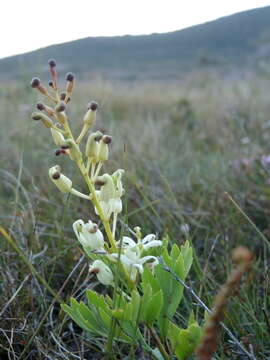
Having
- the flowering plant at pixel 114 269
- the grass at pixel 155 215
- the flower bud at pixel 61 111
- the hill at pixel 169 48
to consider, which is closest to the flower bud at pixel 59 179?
the flowering plant at pixel 114 269

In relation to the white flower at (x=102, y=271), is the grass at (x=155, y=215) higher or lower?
lower

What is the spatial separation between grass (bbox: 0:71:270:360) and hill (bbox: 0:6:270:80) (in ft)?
107

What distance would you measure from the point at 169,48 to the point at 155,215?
44824 mm

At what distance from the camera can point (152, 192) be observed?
2428mm

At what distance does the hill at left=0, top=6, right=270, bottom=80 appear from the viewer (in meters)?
37.0

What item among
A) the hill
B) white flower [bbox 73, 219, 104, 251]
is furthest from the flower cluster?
the hill

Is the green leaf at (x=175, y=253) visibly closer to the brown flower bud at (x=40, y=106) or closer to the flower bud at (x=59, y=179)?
the flower bud at (x=59, y=179)

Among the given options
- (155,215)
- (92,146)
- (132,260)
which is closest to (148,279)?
(132,260)

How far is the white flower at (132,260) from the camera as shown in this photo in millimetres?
935

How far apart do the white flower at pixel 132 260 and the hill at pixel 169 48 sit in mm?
35399

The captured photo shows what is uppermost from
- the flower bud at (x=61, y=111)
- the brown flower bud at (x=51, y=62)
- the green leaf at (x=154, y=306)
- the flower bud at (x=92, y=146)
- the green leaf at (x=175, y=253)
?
the brown flower bud at (x=51, y=62)

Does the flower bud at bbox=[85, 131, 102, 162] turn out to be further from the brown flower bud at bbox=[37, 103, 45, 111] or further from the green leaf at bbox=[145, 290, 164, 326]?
the green leaf at bbox=[145, 290, 164, 326]

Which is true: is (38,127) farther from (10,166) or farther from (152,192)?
(152,192)

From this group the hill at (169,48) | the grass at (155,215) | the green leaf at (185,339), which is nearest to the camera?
the green leaf at (185,339)
